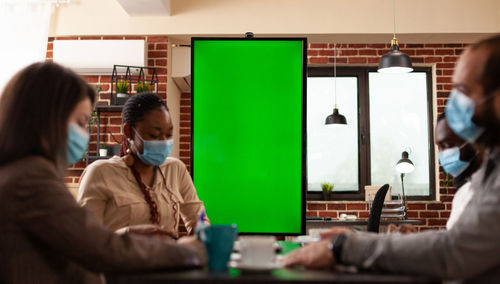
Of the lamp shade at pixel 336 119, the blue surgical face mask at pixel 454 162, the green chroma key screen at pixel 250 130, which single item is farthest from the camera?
the lamp shade at pixel 336 119

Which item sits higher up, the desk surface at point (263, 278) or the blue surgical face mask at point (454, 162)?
the blue surgical face mask at point (454, 162)

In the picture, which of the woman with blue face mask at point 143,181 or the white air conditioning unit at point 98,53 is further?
the white air conditioning unit at point 98,53

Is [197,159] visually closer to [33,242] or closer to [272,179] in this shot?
[272,179]

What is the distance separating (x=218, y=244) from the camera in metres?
1.06

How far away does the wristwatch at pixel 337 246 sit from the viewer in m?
1.12

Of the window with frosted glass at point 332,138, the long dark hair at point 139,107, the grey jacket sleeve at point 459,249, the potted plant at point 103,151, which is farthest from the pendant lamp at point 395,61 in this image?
the grey jacket sleeve at point 459,249

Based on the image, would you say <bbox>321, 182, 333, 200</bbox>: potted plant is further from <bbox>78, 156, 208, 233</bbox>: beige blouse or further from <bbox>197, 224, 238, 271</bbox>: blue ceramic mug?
<bbox>197, 224, 238, 271</bbox>: blue ceramic mug

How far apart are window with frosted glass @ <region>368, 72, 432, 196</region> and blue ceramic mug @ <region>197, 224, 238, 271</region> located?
14.4 feet

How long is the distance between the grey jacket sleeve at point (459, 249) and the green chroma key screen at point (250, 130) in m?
1.00

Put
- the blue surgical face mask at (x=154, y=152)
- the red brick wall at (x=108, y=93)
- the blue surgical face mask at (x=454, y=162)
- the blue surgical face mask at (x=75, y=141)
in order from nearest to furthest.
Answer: the blue surgical face mask at (x=75, y=141) → the blue surgical face mask at (x=454, y=162) → the blue surgical face mask at (x=154, y=152) → the red brick wall at (x=108, y=93)

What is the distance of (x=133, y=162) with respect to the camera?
1881mm

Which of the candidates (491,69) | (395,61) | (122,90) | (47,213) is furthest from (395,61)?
(47,213)

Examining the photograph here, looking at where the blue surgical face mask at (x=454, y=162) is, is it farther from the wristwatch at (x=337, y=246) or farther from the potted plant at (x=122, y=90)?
the potted plant at (x=122, y=90)

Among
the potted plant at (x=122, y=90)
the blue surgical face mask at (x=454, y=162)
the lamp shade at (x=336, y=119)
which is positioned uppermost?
the potted plant at (x=122, y=90)
